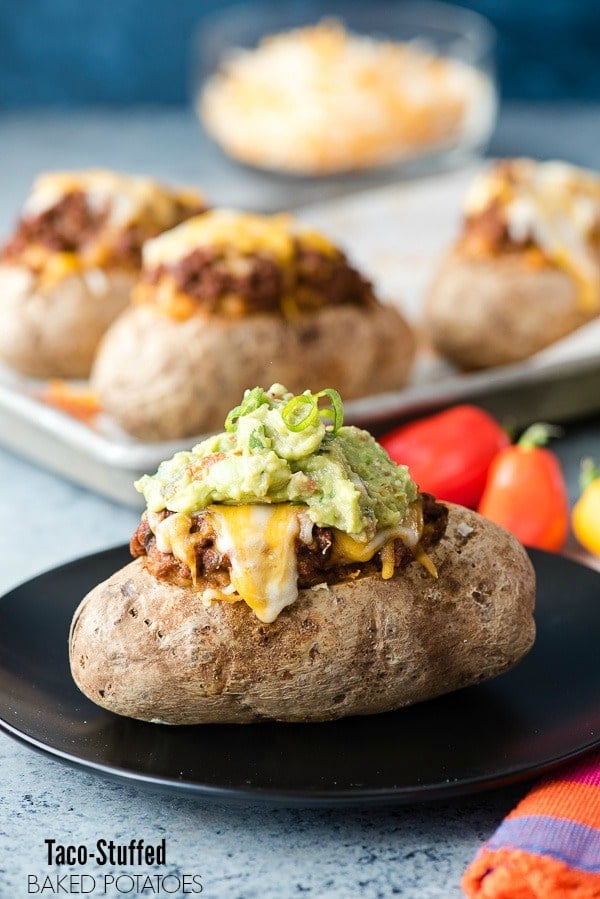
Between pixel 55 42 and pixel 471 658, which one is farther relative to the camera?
pixel 55 42

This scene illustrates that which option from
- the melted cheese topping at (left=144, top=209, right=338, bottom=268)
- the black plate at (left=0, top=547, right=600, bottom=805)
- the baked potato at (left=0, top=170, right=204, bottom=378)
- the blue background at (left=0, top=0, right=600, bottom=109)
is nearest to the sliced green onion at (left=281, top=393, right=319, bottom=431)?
the black plate at (left=0, top=547, right=600, bottom=805)

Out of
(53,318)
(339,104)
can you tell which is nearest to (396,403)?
(53,318)

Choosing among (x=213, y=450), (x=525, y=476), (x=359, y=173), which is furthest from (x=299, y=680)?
(x=359, y=173)

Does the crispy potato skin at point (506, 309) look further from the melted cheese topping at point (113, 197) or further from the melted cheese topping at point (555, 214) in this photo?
the melted cheese topping at point (113, 197)

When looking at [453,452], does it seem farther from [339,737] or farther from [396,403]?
[339,737]

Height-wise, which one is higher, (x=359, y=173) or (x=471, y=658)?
(x=471, y=658)

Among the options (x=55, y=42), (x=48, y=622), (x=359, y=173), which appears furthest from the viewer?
(x=55, y=42)

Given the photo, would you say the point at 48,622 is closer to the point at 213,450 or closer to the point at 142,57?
the point at 213,450
